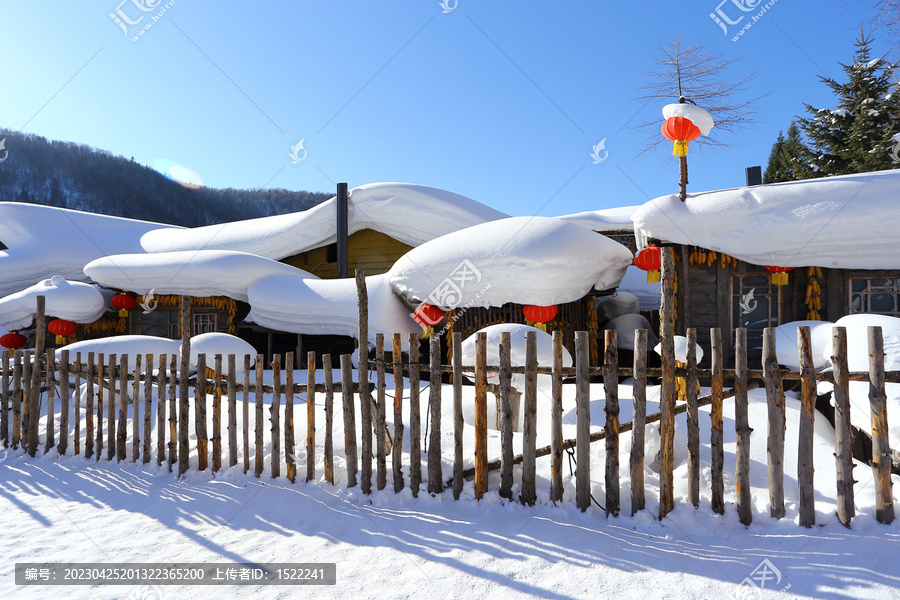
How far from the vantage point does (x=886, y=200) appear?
21.0 ft

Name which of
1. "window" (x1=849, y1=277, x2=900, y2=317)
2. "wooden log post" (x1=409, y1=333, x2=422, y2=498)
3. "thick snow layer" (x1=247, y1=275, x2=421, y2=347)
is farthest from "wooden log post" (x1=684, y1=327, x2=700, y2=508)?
"thick snow layer" (x1=247, y1=275, x2=421, y2=347)

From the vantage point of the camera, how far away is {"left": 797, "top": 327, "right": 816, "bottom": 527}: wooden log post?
3166mm

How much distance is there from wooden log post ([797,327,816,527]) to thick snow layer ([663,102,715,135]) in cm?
444

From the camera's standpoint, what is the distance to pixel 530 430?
3676mm

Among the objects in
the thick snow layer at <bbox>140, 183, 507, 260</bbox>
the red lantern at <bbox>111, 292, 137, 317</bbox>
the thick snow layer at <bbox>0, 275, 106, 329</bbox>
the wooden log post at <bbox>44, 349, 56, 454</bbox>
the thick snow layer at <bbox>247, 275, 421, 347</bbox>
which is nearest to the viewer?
the wooden log post at <bbox>44, 349, 56, 454</bbox>

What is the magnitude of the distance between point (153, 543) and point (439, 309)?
18.9ft

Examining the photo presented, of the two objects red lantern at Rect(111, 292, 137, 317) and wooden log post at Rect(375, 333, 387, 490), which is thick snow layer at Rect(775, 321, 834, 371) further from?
red lantern at Rect(111, 292, 137, 317)

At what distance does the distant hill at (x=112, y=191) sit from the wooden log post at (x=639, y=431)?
58.8 m

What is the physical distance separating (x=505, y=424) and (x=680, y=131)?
5163 mm

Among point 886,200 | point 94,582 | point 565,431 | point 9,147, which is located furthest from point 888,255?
point 9,147

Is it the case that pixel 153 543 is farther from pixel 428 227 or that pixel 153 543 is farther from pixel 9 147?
pixel 9 147

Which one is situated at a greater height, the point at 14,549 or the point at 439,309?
the point at 439,309

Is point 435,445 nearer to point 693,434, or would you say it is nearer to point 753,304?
Answer: point 693,434

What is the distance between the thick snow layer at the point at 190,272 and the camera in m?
11.2
